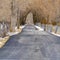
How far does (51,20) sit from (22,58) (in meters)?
49.6

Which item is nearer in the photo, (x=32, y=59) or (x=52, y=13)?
(x=32, y=59)

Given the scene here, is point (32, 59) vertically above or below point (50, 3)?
below

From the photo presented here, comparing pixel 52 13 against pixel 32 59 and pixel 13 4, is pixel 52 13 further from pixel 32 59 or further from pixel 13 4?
pixel 32 59

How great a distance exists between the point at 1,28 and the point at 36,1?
194 ft

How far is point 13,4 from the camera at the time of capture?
112 ft

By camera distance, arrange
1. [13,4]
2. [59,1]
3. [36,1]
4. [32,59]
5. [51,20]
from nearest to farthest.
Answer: [32,59], [13,4], [59,1], [51,20], [36,1]

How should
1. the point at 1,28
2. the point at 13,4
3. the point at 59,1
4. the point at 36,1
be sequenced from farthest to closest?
the point at 36,1
the point at 59,1
the point at 13,4
the point at 1,28

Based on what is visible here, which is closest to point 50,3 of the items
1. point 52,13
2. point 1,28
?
point 52,13

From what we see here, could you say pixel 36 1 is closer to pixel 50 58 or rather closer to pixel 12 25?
pixel 12 25

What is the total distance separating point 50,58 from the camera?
1044 cm

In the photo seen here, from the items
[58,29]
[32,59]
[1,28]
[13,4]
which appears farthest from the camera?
[13,4]

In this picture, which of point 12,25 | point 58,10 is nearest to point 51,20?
point 58,10

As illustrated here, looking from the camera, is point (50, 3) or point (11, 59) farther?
point (50, 3)

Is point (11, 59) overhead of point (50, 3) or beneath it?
beneath
